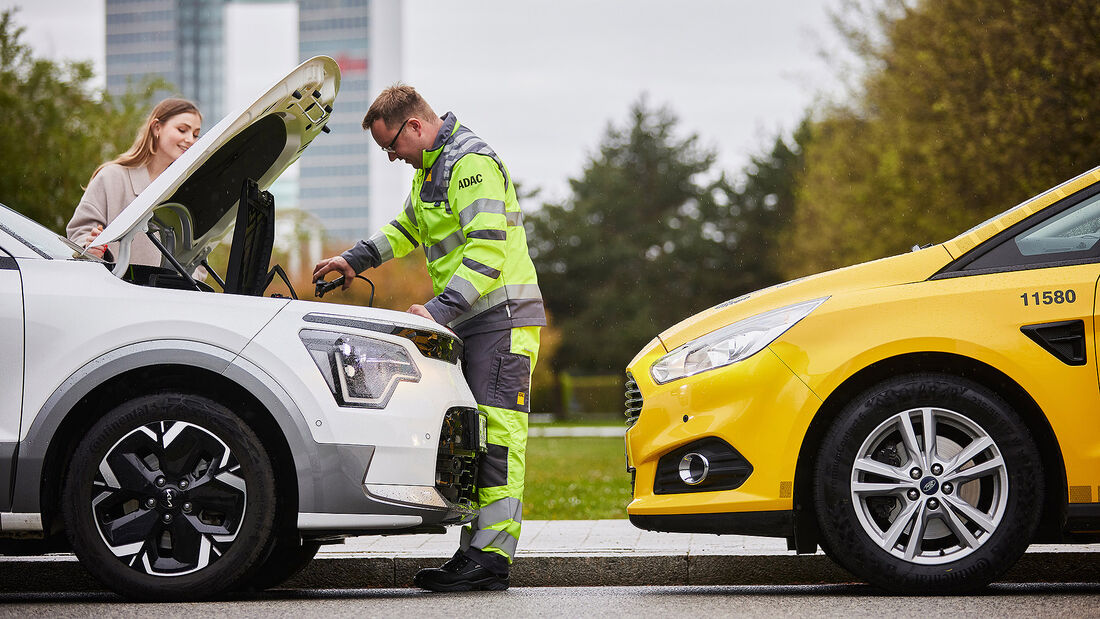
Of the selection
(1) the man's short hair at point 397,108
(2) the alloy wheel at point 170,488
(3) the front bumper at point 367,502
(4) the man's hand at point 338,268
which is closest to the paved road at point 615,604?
(2) the alloy wheel at point 170,488

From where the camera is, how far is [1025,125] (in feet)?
62.3

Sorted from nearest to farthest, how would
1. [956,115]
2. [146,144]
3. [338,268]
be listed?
[338,268], [146,144], [956,115]

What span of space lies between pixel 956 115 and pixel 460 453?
18036 millimetres

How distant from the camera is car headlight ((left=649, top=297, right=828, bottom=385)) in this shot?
184 inches

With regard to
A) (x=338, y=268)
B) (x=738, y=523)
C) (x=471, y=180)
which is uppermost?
(x=471, y=180)

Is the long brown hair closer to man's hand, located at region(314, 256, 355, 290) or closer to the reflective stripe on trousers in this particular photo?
man's hand, located at region(314, 256, 355, 290)

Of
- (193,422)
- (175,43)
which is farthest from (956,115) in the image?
(175,43)

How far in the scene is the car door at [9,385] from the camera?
444cm

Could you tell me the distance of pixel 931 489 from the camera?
4.48 m

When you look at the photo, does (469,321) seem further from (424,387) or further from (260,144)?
(260,144)

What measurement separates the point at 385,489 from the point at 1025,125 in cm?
1689

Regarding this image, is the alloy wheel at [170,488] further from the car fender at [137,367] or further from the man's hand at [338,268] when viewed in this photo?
the man's hand at [338,268]

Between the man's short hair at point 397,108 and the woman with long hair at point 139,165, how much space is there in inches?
45.7

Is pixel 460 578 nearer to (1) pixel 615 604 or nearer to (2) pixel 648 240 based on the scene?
(1) pixel 615 604
